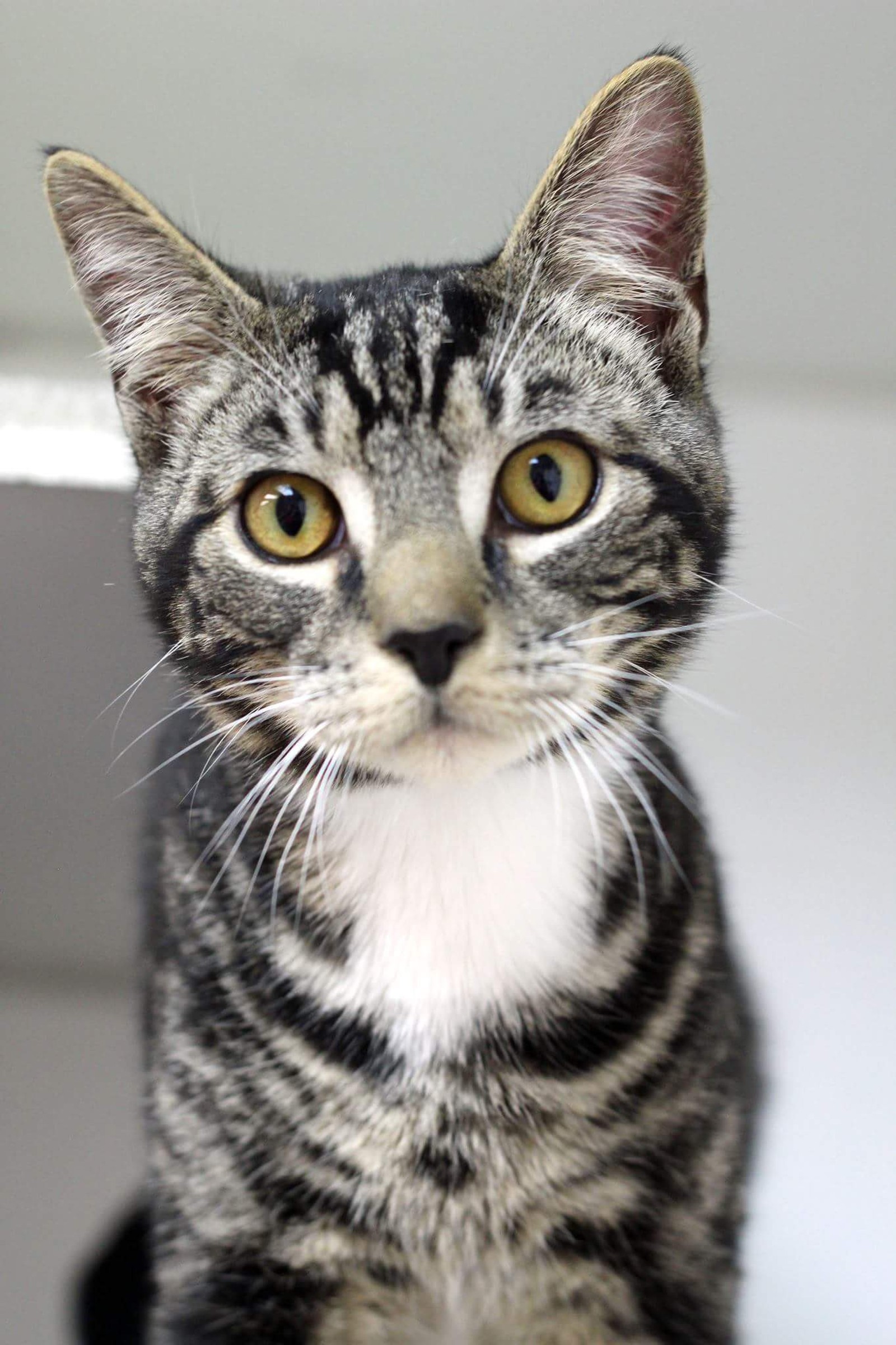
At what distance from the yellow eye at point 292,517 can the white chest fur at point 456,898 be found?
0.58 feet

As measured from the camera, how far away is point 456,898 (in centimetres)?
84

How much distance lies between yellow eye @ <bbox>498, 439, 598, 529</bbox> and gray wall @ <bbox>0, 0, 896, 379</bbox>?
372 mm

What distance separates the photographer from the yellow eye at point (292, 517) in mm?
758

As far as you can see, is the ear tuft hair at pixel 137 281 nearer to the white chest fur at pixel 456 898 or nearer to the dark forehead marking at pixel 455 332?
the dark forehead marking at pixel 455 332

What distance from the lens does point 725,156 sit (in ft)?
3.63

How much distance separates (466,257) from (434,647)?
1.86ft

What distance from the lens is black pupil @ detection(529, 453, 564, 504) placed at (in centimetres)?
75

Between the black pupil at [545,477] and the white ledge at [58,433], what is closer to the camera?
the black pupil at [545,477]

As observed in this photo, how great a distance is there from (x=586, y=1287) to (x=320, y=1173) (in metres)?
0.20

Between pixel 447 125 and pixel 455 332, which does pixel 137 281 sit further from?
pixel 447 125

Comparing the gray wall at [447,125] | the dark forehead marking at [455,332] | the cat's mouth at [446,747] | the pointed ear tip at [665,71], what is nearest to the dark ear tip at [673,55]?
the pointed ear tip at [665,71]

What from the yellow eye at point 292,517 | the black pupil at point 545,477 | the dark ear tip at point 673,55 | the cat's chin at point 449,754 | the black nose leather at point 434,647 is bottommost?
the cat's chin at point 449,754

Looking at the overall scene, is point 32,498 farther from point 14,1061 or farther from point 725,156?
point 725,156

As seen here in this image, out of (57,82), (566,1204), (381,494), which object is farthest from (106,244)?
(566,1204)
